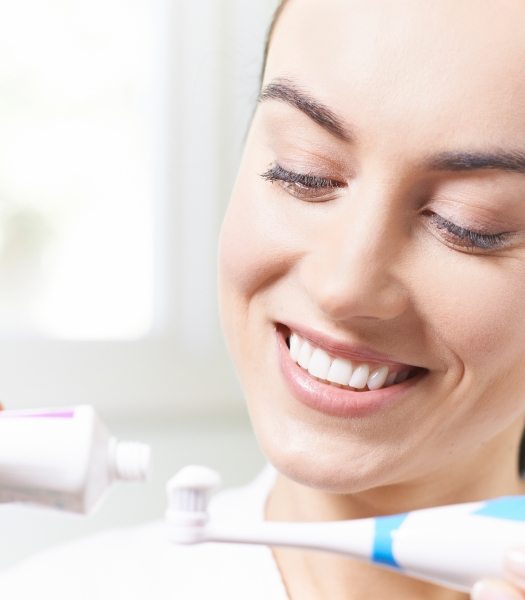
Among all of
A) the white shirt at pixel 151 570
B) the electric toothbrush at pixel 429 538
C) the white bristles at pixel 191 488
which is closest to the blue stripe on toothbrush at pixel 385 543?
the electric toothbrush at pixel 429 538

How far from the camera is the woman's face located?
771mm

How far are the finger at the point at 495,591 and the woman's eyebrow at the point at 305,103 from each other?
13.5 inches

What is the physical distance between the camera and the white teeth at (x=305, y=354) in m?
0.84

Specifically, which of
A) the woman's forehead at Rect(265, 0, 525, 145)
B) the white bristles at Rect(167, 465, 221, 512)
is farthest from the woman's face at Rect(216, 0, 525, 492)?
the white bristles at Rect(167, 465, 221, 512)

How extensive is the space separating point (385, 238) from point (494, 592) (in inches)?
10.6

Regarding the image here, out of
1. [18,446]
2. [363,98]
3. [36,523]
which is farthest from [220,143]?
[18,446]

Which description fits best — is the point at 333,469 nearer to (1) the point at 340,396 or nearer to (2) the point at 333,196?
(1) the point at 340,396

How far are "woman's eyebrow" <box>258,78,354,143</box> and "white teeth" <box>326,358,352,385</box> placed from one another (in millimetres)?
179

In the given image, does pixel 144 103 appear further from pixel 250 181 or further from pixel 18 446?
pixel 18 446

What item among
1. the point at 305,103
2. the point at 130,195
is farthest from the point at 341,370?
the point at 130,195

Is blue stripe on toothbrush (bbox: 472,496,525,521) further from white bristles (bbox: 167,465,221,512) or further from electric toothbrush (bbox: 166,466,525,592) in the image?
white bristles (bbox: 167,465,221,512)

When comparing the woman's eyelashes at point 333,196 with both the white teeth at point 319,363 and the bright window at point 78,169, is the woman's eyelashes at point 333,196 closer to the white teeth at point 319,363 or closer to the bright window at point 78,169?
the white teeth at point 319,363

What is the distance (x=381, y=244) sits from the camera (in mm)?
773

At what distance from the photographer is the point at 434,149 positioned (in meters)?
0.77
